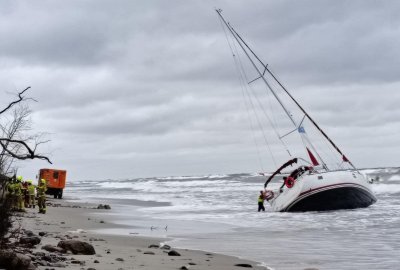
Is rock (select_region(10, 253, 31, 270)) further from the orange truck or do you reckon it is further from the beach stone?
the orange truck

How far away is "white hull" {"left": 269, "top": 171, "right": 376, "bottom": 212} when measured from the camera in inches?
1080

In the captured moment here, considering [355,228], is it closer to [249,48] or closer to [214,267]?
[214,267]

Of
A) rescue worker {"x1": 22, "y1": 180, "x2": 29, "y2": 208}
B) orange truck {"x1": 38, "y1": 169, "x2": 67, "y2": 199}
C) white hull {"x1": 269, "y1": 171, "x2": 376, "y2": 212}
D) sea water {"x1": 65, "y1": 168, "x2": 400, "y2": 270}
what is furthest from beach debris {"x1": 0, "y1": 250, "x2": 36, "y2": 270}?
orange truck {"x1": 38, "y1": 169, "x2": 67, "y2": 199}

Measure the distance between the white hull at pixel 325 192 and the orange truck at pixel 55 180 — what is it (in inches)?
967

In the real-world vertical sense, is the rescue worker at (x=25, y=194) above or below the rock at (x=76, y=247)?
above

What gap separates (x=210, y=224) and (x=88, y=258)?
40.8 ft

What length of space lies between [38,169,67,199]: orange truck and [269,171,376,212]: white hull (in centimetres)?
2457

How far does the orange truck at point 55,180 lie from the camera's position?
45844mm

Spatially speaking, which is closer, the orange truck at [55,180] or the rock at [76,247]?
the rock at [76,247]

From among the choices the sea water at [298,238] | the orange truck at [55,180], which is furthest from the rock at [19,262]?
the orange truck at [55,180]

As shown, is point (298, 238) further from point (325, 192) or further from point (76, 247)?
point (325, 192)

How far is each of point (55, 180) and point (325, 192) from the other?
88.2ft

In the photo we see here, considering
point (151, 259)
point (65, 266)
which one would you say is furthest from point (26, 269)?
point (151, 259)

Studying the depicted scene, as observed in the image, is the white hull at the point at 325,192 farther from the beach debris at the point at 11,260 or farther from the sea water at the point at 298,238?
the beach debris at the point at 11,260
